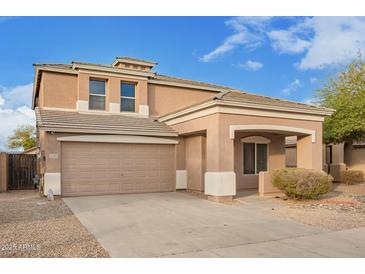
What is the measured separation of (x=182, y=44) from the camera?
1600cm

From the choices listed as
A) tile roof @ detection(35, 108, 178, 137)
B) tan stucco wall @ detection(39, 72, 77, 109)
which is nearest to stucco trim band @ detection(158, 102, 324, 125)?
tile roof @ detection(35, 108, 178, 137)

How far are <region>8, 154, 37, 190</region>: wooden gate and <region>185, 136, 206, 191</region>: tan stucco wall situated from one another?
9.02m

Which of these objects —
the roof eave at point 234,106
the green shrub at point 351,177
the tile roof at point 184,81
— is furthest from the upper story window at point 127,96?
the green shrub at point 351,177

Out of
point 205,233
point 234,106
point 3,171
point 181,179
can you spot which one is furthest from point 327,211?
point 3,171

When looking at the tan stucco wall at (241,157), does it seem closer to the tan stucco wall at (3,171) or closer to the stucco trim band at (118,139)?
the stucco trim band at (118,139)

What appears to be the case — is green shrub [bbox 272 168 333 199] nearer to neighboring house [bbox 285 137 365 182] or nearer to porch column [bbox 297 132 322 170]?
porch column [bbox 297 132 322 170]

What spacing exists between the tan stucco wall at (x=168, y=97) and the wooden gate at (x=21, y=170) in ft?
24.6

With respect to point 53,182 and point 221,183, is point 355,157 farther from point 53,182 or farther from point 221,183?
point 53,182

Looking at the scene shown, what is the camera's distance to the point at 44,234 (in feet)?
25.4

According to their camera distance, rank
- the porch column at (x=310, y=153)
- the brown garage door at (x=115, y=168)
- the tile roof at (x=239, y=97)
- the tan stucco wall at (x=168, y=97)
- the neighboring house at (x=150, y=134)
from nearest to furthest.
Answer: the neighboring house at (x=150, y=134) → the tile roof at (x=239, y=97) → the brown garage door at (x=115, y=168) → the porch column at (x=310, y=153) → the tan stucco wall at (x=168, y=97)

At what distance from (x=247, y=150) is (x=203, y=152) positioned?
2.90 m

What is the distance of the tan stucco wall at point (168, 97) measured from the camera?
19.0 meters

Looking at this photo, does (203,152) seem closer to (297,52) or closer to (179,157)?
(179,157)

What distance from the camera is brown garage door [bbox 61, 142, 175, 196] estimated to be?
578 inches
